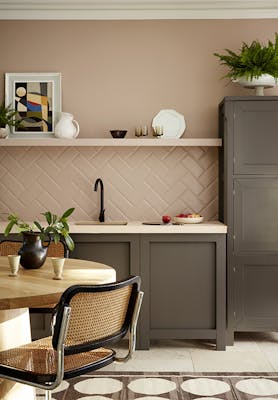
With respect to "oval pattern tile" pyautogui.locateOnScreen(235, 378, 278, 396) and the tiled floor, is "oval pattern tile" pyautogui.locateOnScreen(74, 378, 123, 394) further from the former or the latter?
"oval pattern tile" pyautogui.locateOnScreen(235, 378, 278, 396)

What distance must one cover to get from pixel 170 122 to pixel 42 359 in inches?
114

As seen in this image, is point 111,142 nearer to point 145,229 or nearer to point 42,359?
point 145,229

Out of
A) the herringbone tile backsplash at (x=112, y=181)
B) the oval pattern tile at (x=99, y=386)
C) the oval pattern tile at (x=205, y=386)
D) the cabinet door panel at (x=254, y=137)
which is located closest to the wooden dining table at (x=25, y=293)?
the oval pattern tile at (x=99, y=386)

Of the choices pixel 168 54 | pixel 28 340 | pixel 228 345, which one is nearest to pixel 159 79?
pixel 168 54

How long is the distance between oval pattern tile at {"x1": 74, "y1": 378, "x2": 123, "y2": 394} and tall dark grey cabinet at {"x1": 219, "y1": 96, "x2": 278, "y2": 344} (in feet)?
3.82

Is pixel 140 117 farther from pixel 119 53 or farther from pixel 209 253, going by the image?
pixel 209 253

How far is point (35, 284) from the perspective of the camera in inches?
107

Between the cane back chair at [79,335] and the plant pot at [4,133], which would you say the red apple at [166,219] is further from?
the cane back chair at [79,335]

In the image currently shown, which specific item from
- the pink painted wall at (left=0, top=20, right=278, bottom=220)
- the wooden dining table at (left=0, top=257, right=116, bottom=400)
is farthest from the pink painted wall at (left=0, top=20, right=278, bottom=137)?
the wooden dining table at (left=0, top=257, right=116, bottom=400)

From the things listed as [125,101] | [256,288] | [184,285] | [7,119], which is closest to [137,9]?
[125,101]

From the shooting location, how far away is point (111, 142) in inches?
191

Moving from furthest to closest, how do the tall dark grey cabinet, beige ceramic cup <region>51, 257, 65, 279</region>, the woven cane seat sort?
1. the tall dark grey cabinet
2. beige ceramic cup <region>51, 257, 65, 279</region>
3. the woven cane seat

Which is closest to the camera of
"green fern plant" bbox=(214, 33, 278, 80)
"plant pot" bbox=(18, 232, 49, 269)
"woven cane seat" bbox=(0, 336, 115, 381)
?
"woven cane seat" bbox=(0, 336, 115, 381)

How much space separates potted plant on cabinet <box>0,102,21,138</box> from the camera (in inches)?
195
